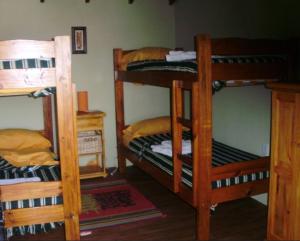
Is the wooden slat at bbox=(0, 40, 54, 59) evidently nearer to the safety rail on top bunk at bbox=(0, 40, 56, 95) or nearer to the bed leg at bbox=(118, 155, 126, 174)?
the safety rail on top bunk at bbox=(0, 40, 56, 95)

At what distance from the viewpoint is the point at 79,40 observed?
437cm

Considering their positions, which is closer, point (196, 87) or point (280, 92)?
point (280, 92)

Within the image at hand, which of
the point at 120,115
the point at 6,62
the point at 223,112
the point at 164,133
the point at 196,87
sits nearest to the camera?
the point at 6,62

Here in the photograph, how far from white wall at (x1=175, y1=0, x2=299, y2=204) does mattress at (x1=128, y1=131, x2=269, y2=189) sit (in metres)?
0.18

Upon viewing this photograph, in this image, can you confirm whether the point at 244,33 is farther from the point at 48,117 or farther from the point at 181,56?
the point at 48,117

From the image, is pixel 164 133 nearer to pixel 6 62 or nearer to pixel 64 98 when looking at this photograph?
pixel 64 98

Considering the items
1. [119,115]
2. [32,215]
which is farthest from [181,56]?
[119,115]

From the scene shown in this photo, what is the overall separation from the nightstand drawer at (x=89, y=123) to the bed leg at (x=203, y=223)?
191 centimetres

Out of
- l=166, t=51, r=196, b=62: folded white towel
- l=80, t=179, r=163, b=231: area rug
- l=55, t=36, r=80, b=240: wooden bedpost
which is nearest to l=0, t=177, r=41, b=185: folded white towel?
l=55, t=36, r=80, b=240: wooden bedpost

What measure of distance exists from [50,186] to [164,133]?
1907 millimetres

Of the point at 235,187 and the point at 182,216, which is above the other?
the point at 235,187

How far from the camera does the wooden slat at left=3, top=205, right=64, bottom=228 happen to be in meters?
2.47

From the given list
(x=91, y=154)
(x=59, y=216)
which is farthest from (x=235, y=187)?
(x=91, y=154)

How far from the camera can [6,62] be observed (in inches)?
88.7
